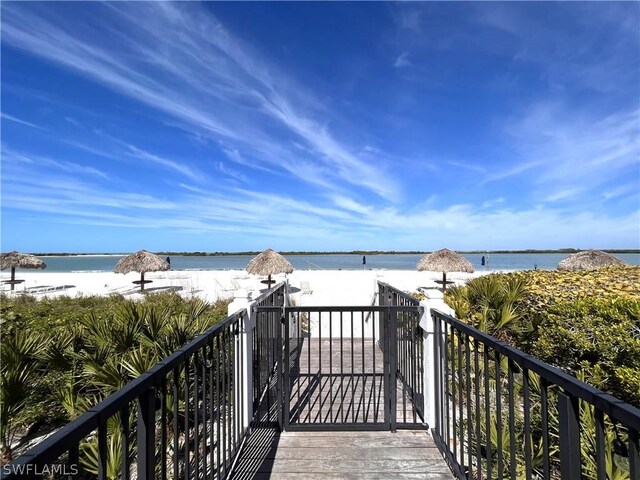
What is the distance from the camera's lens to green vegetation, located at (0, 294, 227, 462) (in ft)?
11.8

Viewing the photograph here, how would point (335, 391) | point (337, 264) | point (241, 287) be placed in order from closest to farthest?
point (335, 391) → point (241, 287) → point (337, 264)

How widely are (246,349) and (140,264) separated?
16.0m

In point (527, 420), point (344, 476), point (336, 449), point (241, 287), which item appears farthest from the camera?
point (241, 287)

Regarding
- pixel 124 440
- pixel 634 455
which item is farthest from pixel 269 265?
pixel 634 455

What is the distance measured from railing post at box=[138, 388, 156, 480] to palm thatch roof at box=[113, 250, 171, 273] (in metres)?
17.2

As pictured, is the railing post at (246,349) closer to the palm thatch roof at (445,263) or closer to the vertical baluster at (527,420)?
the vertical baluster at (527,420)

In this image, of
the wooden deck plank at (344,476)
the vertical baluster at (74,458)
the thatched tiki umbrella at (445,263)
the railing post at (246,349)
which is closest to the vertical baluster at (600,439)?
the vertical baluster at (74,458)

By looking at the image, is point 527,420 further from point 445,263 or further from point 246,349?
point 445,263

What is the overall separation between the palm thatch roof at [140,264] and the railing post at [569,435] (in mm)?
18144

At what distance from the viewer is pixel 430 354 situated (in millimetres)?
3230

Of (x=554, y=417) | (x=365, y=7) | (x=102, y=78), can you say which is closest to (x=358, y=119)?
(x=365, y=7)

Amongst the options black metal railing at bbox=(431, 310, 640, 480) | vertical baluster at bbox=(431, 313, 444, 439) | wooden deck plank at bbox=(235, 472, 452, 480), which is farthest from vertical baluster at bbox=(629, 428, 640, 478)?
vertical baluster at bbox=(431, 313, 444, 439)

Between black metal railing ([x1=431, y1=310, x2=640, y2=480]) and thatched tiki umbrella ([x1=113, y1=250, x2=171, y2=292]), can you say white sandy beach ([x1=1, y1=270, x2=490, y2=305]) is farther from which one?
black metal railing ([x1=431, y1=310, x2=640, y2=480])

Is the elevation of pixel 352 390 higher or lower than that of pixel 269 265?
lower
